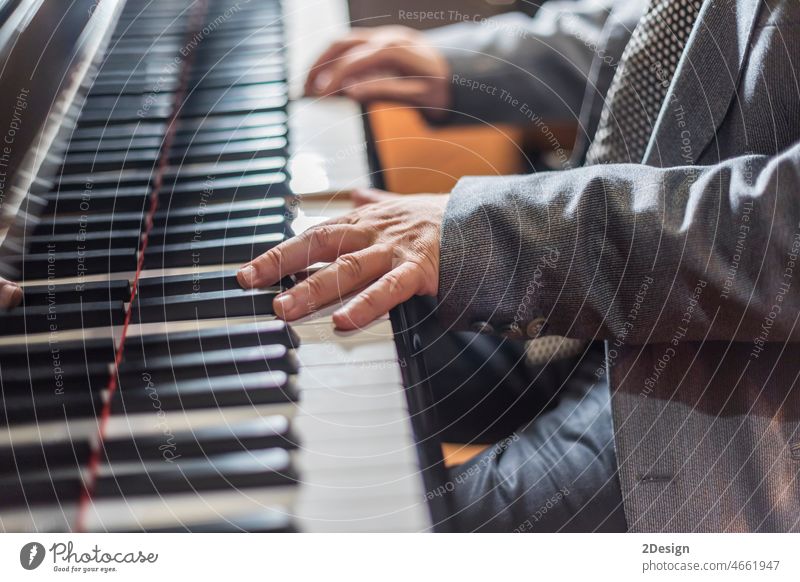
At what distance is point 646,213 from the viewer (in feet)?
1.56

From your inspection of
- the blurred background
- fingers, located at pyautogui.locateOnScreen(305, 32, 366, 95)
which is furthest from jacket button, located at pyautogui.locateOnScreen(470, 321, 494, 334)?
the blurred background

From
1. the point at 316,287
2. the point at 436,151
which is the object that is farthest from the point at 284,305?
the point at 436,151

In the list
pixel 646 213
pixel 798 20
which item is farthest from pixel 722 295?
pixel 798 20

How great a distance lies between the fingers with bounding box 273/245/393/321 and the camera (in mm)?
472

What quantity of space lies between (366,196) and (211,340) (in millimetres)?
196

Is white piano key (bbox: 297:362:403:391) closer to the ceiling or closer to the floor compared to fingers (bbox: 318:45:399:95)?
closer to the floor

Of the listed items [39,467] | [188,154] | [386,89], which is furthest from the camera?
[386,89]

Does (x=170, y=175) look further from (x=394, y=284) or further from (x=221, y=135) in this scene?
(x=394, y=284)

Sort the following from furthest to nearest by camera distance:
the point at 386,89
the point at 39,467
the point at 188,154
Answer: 1. the point at 386,89
2. the point at 188,154
3. the point at 39,467

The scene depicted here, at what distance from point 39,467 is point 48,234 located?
6.2 inches

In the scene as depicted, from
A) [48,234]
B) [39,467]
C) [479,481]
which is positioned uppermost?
[48,234]

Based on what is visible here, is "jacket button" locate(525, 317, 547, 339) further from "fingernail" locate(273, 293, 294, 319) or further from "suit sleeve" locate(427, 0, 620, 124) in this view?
"suit sleeve" locate(427, 0, 620, 124)

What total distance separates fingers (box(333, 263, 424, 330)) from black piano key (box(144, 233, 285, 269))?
0.27 ft
